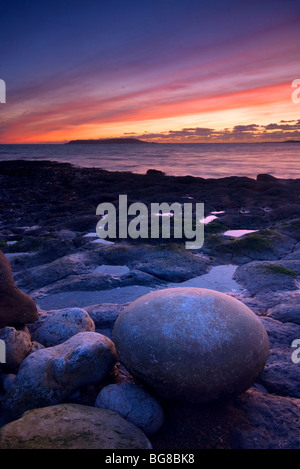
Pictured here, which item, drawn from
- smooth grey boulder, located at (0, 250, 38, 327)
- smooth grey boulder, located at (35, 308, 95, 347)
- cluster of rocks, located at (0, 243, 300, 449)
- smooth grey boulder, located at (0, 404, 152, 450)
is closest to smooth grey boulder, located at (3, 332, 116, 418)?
cluster of rocks, located at (0, 243, 300, 449)

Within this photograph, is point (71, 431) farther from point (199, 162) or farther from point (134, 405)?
point (199, 162)

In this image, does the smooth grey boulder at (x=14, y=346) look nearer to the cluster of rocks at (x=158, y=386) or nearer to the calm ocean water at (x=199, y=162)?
the cluster of rocks at (x=158, y=386)

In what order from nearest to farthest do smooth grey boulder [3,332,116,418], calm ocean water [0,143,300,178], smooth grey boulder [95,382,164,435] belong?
1. smooth grey boulder [95,382,164,435]
2. smooth grey boulder [3,332,116,418]
3. calm ocean water [0,143,300,178]

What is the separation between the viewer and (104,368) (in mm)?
3660

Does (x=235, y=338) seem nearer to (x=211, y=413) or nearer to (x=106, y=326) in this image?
(x=211, y=413)

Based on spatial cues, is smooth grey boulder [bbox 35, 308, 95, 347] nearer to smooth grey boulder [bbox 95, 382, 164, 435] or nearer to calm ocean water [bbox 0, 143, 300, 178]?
smooth grey boulder [bbox 95, 382, 164, 435]

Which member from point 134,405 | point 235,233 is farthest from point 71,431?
point 235,233

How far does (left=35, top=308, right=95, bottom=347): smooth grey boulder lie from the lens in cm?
445

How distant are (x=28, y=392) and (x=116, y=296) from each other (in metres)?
3.04

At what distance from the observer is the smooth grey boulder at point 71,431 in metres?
2.61

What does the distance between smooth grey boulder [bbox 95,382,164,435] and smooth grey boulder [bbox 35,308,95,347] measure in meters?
1.31

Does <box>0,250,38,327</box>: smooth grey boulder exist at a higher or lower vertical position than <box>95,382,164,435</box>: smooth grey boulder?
higher

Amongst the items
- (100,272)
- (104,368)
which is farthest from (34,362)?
(100,272)

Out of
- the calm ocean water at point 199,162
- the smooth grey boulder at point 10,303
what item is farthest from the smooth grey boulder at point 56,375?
the calm ocean water at point 199,162
